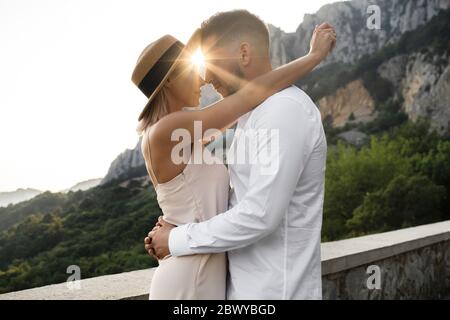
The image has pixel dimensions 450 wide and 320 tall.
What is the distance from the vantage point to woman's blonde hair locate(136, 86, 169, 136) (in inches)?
67.2

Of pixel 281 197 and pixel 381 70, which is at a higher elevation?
pixel 381 70

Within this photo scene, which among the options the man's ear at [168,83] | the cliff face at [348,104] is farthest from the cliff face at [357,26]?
the man's ear at [168,83]

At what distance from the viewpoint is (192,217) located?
1646 millimetres

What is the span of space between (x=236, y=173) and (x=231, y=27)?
500 millimetres

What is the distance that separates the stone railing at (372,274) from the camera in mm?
2402

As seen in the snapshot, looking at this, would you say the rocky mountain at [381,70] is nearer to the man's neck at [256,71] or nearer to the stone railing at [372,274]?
the stone railing at [372,274]

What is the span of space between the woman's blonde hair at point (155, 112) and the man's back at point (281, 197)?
304 mm

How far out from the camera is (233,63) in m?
1.69

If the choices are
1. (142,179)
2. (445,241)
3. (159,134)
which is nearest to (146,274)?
(159,134)

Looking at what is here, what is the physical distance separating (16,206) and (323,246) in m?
42.2

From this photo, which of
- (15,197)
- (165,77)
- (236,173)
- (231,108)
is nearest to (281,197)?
(236,173)
